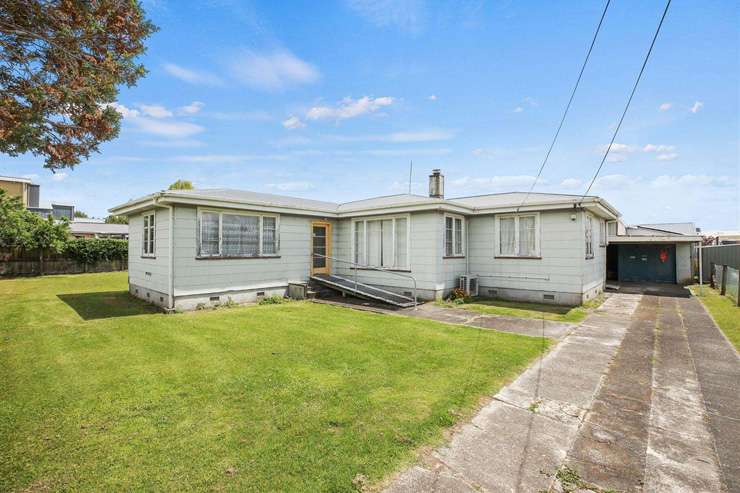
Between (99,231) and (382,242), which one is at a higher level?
(99,231)

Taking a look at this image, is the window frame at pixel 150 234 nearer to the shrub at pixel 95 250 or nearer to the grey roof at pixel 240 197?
the grey roof at pixel 240 197

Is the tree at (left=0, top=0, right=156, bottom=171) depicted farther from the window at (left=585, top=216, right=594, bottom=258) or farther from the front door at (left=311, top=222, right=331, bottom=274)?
the window at (left=585, top=216, right=594, bottom=258)

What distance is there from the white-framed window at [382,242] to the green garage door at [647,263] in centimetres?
1449

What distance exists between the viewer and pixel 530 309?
33.5ft

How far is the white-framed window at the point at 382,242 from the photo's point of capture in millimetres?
12000

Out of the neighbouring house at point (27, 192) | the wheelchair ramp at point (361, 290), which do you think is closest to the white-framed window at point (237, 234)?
the wheelchair ramp at point (361, 290)

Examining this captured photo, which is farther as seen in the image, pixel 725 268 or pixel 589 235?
pixel 725 268

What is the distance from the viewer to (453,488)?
256cm

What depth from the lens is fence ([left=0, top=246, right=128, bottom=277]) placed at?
18188 millimetres

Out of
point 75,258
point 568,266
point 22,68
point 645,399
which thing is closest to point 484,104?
point 568,266

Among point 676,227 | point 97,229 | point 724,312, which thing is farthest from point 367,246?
point 97,229

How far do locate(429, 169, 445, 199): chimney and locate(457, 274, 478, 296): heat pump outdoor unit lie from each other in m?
3.85

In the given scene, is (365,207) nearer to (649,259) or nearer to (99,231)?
(649,259)

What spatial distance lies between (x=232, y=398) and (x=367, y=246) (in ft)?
29.9
